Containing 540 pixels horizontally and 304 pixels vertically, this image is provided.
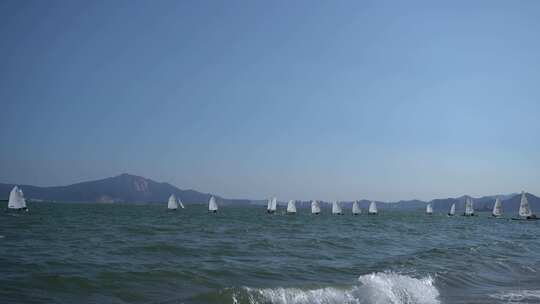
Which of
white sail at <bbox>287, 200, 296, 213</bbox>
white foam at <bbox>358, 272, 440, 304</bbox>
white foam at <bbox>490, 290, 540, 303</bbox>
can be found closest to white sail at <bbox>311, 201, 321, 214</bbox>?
white sail at <bbox>287, 200, 296, 213</bbox>

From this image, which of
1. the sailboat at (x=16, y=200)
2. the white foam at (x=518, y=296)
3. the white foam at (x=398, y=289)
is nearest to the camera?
the white foam at (x=398, y=289)

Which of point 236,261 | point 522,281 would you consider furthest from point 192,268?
point 522,281

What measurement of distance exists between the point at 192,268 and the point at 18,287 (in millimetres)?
6241

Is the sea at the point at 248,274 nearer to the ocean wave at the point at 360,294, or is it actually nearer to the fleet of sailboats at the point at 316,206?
the ocean wave at the point at 360,294

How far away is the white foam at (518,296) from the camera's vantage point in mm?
16686

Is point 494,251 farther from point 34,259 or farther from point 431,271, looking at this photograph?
point 34,259

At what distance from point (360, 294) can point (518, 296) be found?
5847 millimetres

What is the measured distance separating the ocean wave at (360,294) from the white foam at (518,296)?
2168 millimetres

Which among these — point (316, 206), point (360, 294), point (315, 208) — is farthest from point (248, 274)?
point (316, 206)

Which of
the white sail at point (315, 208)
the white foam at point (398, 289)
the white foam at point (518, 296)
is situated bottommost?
the white foam at point (518, 296)

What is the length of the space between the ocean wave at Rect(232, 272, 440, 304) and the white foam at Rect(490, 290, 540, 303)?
2168mm

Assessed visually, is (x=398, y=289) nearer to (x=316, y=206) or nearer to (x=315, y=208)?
(x=315, y=208)

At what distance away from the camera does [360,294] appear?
16.1 meters

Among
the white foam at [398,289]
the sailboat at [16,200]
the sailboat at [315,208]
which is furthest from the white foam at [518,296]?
the sailboat at [315,208]
